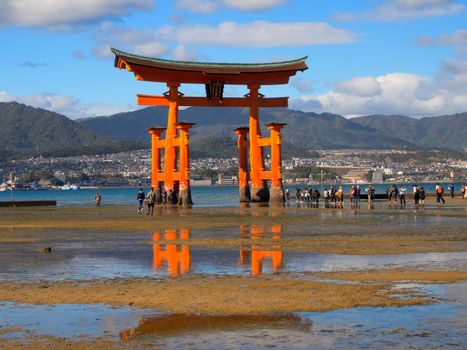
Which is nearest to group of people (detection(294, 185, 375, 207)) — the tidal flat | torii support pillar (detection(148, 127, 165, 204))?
torii support pillar (detection(148, 127, 165, 204))

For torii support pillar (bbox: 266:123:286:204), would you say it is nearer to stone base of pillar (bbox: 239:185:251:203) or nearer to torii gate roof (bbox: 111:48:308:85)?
torii gate roof (bbox: 111:48:308:85)

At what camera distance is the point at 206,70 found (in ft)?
206

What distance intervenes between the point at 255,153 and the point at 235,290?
5071 centimetres

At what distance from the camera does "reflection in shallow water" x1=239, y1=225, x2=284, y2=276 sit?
19.5 metres

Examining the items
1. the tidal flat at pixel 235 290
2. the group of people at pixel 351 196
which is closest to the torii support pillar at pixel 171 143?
the group of people at pixel 351 196

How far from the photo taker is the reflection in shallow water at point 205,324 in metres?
11.6

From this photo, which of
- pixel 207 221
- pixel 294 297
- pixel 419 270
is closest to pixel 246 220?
pixel 207 221

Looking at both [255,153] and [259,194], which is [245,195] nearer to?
[259,194]

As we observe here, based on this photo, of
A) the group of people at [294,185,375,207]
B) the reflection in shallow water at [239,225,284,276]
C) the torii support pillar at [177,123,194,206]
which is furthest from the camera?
the group of people at [294,185,375,207]

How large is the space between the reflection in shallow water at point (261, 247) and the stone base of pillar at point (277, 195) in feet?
98.7

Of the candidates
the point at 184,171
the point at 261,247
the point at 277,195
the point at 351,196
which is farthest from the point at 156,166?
the point at 261,247

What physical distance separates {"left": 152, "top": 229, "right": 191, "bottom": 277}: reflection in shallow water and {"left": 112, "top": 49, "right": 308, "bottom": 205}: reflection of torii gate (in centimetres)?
3177

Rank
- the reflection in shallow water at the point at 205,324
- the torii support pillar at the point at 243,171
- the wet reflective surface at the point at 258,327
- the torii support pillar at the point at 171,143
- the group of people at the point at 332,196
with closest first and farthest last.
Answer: the wet reflective surface at the point at 258,327, the reflection in shallow water at the point at 205,324, the group of people at the point at 332,196, the torii support pillar at the point at 171,143, the torii support pillar at the point at 243,171

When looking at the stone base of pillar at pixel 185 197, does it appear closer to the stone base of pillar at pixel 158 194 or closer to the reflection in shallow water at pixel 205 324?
the stone base of pillar at pixel 158 194
